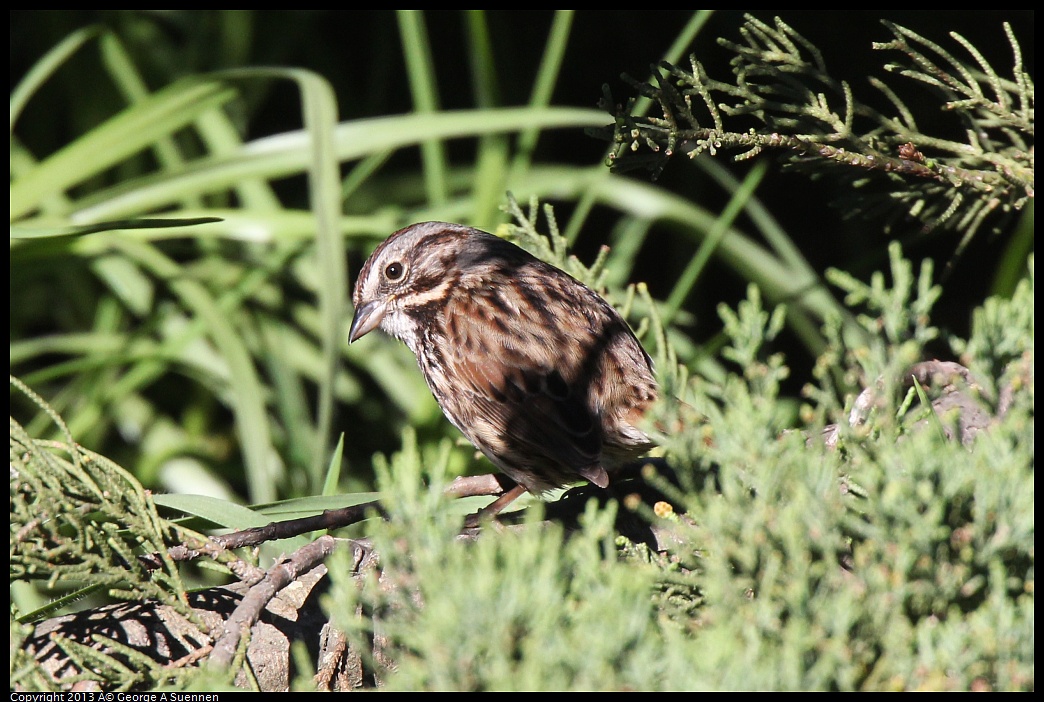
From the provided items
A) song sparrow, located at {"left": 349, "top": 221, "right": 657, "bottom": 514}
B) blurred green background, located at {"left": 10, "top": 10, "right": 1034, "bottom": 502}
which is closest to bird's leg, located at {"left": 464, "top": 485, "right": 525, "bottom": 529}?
song sparrow, located at {"left": 349, "top": 221, "right": 657, "bottom": 514}

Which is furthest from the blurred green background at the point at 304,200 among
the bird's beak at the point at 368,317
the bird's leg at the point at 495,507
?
the bird's leg at the point at 495,507

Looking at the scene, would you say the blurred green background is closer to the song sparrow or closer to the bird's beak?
the bird's beak

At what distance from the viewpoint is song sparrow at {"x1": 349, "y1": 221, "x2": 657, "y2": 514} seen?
6.60 feet

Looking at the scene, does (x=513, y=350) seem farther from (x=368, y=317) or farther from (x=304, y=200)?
(x=304, y=200)

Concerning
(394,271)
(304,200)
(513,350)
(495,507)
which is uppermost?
(304,200)

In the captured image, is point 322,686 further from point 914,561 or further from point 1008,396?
point 1008,396

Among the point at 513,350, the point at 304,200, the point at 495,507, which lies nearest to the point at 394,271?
the point at 513,350

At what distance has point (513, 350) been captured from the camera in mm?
2139

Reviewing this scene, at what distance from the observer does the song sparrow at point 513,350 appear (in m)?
2.01

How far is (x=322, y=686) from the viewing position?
130cm

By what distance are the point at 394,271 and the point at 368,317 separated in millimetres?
130

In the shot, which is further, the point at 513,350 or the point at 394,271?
the point at 394,271

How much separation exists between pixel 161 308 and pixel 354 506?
1.66 m

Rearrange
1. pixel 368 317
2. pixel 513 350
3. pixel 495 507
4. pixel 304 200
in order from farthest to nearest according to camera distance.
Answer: pixel 304 200
pixel 368 317
pixel 513 350
pixel 495 507
